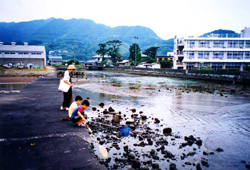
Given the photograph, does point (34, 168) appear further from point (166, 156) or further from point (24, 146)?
point (166, 156)

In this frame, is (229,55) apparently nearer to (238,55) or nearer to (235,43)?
(238,55)

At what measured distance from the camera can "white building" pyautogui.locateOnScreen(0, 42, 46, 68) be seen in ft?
224

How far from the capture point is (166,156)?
5980 mm

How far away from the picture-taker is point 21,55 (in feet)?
229

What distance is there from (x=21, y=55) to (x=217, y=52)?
67390 mm

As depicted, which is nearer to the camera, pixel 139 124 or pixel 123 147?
pixel 123 147

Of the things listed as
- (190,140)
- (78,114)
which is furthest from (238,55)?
(78,114)

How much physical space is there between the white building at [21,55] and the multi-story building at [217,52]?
169 ft

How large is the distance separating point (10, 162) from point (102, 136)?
3.39m

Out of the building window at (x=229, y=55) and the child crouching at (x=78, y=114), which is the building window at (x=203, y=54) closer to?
the building window at (x=229, y=55)

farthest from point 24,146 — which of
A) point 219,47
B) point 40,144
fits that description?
point 219,47

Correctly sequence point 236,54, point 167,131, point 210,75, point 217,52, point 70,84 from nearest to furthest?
point 167,131
point 70,84
point 210,75
point 236,54
point 217,52

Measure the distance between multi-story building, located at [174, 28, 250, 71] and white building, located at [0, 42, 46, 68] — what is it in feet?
169

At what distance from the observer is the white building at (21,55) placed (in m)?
68.3
